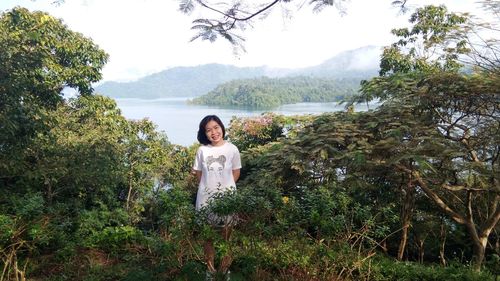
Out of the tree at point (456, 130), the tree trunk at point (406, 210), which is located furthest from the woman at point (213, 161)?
the tree trunk at point (406, 210)

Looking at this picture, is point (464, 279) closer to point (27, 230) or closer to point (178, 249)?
point (178, 249)

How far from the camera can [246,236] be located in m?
2.53

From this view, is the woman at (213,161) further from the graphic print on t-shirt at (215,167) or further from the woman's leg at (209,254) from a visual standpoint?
the woman's leg at (209,254)

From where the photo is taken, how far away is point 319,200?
2.67 metres

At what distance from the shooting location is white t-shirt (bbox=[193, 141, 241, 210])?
289cm

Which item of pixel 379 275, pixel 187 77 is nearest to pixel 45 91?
pixel 379 275

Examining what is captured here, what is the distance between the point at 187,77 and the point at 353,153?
331ft

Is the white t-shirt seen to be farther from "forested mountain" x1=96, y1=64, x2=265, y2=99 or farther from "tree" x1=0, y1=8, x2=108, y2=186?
"forested mountain" x1=96, y1=64, x2=265, y2=99

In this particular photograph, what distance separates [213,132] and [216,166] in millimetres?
243

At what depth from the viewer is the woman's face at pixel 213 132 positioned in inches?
115

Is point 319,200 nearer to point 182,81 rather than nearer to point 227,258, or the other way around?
point 227,258

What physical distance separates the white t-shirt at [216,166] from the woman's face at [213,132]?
5 centimetres

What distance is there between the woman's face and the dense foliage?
49 cm

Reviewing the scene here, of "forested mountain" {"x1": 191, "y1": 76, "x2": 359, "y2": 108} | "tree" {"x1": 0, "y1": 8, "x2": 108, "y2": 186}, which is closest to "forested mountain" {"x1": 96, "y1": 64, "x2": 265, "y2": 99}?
"forested mountain" {"x1": 191, "y1": 76, "x2": 359, "y2": 108}
